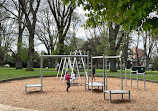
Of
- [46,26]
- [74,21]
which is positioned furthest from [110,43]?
[46,26]

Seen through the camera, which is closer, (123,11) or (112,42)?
(123,11)

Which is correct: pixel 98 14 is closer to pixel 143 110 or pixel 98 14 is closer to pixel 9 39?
pixel 143 110

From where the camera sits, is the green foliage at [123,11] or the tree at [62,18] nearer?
the green foliage at [123,11]

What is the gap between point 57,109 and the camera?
6844 mm

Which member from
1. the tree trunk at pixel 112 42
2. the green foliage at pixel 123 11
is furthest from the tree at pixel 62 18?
the green foliage at pixel 123 11

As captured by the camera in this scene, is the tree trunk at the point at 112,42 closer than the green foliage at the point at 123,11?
No

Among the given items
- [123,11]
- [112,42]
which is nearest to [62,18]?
[112,42]

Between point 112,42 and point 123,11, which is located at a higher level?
point 112,42

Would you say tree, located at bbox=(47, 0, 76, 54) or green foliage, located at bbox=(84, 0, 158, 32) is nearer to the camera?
green foliage, located at bbox=(84, 0, 158, 32)

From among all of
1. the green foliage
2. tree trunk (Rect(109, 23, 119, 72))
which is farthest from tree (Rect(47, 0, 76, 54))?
the green foliage

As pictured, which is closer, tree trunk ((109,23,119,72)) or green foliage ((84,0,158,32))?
green foliage ((84,0,158,32))

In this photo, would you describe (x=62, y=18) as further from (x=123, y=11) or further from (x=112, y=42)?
(x=123, y=11)

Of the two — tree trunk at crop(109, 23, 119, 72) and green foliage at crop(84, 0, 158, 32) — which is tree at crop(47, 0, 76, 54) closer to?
tree trunk at crop(109, 23, 119, 72)

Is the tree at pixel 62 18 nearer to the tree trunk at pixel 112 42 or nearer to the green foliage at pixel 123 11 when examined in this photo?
the tree trunk at pixel 112 42
